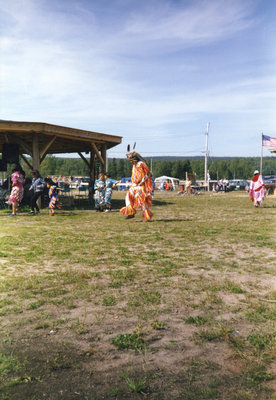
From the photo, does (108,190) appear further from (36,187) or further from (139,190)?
(139,190)

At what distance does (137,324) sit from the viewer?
Result: 3.06 meters

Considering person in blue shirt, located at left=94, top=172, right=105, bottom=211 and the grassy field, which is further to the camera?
person in blue shirt, located at left=94, top=172, right=105, bottom=211

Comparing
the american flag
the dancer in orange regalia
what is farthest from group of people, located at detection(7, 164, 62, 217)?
the american flag

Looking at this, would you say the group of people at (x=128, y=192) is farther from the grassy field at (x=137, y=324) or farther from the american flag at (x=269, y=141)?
the american flag at (x=269, y=141)

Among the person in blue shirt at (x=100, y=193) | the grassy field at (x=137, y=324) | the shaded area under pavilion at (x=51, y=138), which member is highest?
the shaded area under pavilion at (x=51, y=138)

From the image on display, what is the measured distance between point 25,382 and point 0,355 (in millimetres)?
428

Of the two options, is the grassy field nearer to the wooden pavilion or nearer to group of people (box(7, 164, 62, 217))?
group of people (box(7, 164, 62, 217))

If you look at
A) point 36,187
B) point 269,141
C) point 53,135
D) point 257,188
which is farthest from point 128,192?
point 269,141

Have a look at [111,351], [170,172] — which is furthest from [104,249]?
[170,172]

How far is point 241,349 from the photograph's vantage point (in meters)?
2.61

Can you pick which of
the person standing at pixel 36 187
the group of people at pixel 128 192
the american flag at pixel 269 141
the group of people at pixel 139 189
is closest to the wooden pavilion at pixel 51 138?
the group of people at pixel 128 192

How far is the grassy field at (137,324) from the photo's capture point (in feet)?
7.15

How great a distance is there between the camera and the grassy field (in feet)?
7.15

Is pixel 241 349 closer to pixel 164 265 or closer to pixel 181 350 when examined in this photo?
pixel 181 350
